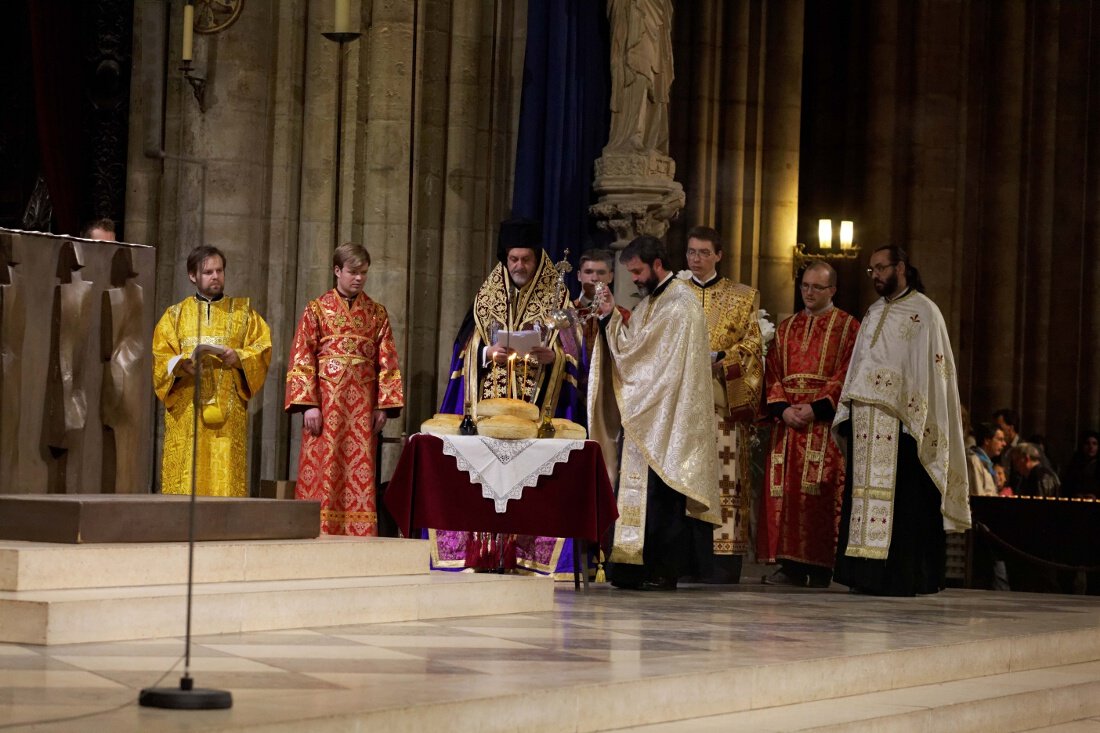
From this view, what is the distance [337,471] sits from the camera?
9.83 meters

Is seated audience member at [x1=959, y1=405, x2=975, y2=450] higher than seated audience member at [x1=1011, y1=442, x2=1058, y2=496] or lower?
higher

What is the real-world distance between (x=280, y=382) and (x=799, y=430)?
11.1 feet

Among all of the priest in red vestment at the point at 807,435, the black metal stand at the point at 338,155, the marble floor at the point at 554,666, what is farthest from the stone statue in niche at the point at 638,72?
the marble floor at the point at 554,666

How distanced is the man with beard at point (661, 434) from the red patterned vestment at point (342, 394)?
1496 millimetres

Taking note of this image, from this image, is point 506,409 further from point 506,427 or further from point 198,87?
point 198,87

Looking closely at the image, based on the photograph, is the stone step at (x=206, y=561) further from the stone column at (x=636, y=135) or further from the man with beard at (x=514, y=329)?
the stone column at (x=636, y=135)

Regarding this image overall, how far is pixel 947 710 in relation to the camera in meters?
6.02

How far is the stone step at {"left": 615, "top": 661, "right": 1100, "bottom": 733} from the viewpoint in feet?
18.1

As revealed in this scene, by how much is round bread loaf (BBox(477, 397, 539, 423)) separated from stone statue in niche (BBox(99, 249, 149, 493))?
164 cm

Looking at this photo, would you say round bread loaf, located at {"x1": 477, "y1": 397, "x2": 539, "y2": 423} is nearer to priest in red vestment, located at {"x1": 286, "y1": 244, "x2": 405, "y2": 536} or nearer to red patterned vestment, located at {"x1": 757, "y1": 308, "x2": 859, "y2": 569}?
priest in red vestment, located at {"x1": 286, "y1": 244, "x2": 405, "y2": 536}

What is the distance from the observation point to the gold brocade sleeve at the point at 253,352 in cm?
945

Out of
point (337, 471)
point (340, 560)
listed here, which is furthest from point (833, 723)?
point (337, 471)

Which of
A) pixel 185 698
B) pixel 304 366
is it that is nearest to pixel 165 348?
pixel 304 366

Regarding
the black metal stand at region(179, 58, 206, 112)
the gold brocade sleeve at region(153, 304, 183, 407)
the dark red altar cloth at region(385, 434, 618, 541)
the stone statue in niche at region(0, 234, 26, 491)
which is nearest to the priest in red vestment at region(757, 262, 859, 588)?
the dark red altar cloth at region(385, 434, 618, 541)
